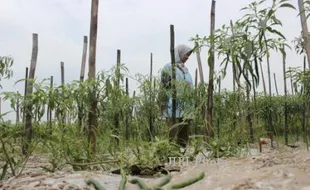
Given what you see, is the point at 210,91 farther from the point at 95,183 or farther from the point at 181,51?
the point at 95,183

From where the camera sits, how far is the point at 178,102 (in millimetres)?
4551

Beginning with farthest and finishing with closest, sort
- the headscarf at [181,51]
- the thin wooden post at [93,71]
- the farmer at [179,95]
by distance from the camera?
the headscarf at [181,51] < the farmer at [179,95] < the thin wooden post at [93,71]

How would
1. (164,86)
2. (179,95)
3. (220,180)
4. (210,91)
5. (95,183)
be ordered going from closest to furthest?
(95,183)
(220,180)
(210,91)
(179,95)
(164,86)

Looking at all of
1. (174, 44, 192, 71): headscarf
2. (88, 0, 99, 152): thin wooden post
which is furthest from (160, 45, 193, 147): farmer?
(88, 0, 99, 152): thin wooden post

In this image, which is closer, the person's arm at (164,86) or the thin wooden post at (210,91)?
the thin wooden post at (210,91)

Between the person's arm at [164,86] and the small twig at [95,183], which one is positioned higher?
the person's arm at [164,86]

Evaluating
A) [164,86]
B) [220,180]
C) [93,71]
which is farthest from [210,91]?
[220,180]

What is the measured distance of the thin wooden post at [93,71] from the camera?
294 cm

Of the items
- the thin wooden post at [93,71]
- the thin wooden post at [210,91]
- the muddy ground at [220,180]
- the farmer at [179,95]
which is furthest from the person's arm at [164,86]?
the muddy ground at [220,180]

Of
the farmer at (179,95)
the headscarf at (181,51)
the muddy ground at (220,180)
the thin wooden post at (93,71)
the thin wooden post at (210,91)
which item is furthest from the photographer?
the headscarf at (181,51)

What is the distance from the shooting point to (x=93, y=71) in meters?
3.37

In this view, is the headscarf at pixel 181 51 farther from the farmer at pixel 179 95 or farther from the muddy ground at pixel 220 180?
the muddy ground at pixel 220 180

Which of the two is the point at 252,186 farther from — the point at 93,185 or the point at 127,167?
the point at 127,167

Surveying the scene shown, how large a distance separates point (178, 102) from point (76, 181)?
8.21 feet
